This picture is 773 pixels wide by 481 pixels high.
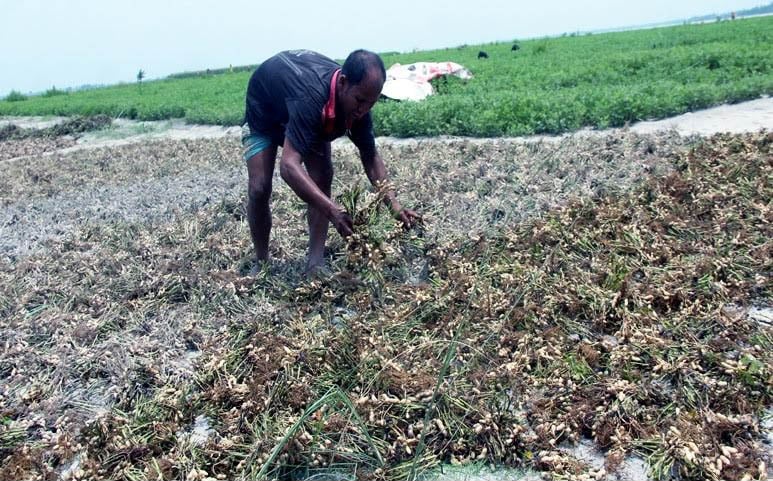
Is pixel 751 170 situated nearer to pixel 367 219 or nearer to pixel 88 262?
pixel 367 219

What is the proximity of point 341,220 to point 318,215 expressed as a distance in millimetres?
623

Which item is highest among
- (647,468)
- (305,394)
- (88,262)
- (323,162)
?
(323,162)

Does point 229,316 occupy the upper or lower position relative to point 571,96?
lower

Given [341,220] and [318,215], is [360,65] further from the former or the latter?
[318,215]

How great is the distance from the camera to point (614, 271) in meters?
3.62

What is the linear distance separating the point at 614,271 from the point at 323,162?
1769 mm

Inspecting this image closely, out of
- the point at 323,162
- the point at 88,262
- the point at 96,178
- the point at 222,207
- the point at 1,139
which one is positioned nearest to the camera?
the point at 323,162

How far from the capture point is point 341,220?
329 centimetres

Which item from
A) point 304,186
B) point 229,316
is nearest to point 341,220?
point 304,186

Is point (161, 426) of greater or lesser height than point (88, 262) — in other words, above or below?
below

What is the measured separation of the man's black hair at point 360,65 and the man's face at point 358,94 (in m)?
0.02

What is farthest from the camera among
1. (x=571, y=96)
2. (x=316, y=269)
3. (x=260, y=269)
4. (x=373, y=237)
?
(x=571, y=96)

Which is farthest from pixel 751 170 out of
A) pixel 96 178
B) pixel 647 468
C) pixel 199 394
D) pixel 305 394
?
pixel 96 178

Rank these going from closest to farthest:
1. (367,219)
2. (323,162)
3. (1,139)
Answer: (367,219)
(323,162)
(1,139)
